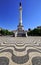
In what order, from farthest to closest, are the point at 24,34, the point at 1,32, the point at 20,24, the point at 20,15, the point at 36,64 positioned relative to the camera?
1. the point at 1,32
2. the point at 20,15
3. the point at 20,24
4. the point at 24,34
5. the point at 36,64

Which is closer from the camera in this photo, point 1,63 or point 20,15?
point 1,63

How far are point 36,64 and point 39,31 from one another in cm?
4958

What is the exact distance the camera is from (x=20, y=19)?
162 feet

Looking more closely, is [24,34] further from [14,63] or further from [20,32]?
[14,63]

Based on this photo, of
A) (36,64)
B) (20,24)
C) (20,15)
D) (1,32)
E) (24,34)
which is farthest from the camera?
(1,32)

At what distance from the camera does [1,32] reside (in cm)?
6272

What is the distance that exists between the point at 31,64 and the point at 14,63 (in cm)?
88

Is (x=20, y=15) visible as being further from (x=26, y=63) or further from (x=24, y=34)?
(x=26, y=63)

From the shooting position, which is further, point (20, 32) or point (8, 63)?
point (20, 32)

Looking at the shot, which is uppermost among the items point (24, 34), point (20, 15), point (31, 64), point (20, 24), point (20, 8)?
point (20, 8)

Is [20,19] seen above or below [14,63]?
above

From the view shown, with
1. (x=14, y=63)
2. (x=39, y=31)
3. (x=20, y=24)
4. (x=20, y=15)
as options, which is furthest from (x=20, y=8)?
(x=14, y=63)

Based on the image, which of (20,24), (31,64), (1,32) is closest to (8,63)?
(31,64)

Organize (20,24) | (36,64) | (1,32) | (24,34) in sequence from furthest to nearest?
1. (1,32)
2. (20,24)
3. (24,34)
4. (36,64)
